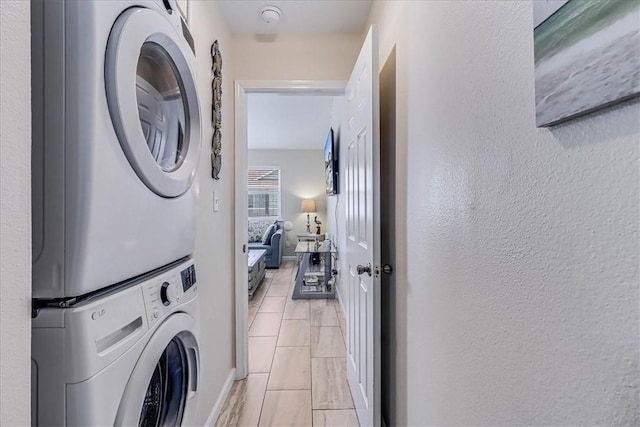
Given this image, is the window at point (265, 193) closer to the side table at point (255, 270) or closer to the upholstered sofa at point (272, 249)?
the upholstered sofa at point (272, 249)

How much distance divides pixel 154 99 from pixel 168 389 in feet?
2.86

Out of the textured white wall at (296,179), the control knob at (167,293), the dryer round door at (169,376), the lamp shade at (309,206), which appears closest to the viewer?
the dryer round door at (169,376)

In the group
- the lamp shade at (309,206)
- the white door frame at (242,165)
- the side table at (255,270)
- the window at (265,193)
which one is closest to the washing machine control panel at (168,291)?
the white door frame at (242,165)

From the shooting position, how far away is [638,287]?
15.1 inches

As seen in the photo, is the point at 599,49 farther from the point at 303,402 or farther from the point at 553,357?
the point at 303,402

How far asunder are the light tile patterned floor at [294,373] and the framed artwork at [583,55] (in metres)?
1.87

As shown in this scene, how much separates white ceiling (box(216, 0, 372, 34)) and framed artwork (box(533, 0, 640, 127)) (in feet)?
5.42

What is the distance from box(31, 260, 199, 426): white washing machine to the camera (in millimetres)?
535

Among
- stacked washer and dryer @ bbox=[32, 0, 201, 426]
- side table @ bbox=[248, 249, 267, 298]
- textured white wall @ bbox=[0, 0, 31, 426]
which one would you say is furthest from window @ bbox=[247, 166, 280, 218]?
textured white wall @ bbox=[0, 0, 31, 426]

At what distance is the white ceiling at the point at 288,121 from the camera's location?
383 centimetres

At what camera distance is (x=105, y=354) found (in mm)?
579

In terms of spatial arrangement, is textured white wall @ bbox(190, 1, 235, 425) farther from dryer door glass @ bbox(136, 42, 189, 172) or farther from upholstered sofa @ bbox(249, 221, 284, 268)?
upholstered sofa @ bbox(249, 221, 284, 268)

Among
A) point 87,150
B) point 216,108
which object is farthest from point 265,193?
point 87,150

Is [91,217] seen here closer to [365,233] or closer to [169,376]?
[169,376]
